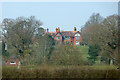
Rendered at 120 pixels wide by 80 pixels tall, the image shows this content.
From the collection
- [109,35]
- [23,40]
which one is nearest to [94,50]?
[109,35]

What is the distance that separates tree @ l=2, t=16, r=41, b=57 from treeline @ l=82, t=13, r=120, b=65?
379cm

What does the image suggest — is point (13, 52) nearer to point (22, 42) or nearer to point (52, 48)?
point (22, 42)

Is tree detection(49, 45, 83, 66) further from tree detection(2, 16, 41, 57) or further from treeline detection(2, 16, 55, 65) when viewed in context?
tree detection(2, 16, 41, 57)

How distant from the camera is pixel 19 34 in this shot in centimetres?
1016

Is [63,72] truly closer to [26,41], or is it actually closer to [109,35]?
[26,41]

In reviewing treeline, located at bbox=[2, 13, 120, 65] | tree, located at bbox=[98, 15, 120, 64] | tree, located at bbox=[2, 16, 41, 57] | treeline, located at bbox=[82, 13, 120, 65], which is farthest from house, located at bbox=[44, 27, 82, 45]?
tree, located at bbox=[98, 15, 120, 64]

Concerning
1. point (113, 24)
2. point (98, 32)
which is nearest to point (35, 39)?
point (98, 32)

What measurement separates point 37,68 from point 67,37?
3851mm

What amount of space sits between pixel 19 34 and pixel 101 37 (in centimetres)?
530

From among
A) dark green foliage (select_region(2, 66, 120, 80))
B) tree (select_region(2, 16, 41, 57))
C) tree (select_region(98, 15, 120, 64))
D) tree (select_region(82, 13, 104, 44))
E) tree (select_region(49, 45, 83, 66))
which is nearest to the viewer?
dark green foliage (select_region(2, 66, 120, 80))

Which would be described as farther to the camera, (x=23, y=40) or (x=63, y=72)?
(x=23, y=40)

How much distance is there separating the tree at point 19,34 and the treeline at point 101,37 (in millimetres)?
3790

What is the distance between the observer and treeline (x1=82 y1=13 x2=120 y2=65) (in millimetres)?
9898

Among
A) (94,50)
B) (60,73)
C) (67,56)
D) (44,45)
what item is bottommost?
(60,73)
